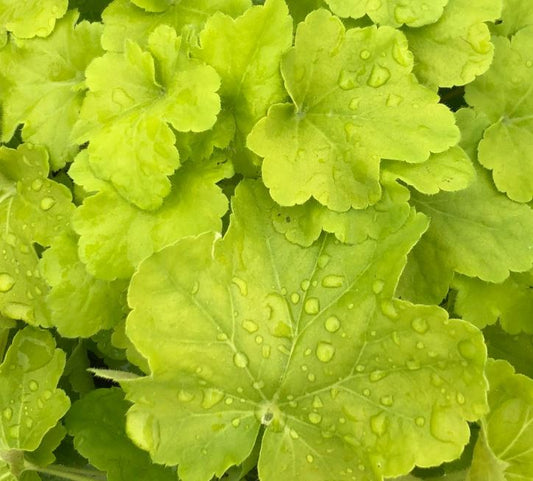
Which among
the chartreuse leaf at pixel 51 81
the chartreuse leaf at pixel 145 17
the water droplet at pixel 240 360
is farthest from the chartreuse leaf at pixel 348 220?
the chartreuse leaf at pixel 51 81

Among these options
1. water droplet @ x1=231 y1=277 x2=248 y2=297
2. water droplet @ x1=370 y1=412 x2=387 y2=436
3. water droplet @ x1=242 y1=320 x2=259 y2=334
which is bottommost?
water droplet @ x1=370 y1=412 x2=387 y2=436

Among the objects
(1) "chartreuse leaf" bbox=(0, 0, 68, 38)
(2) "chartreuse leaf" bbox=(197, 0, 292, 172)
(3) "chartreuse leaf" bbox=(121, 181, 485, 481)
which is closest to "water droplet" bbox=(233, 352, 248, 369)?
(3) "chartreuse leaf" bbox=(121, 181, 485, 481)

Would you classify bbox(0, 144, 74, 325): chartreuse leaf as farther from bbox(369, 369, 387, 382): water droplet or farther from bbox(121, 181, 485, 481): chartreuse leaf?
bbox(369, 369, 387, 382): water droplet

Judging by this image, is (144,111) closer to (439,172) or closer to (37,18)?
(37,18)

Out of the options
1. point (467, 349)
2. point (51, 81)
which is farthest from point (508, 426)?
point (51, 81)

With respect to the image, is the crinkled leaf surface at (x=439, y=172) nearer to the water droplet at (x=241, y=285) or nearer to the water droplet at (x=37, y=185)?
the water droplet at (x=241, y=285)

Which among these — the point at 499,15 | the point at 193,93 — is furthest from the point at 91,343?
the point at 499,15

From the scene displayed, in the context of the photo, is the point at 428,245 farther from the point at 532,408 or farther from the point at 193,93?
the point at 193,93
